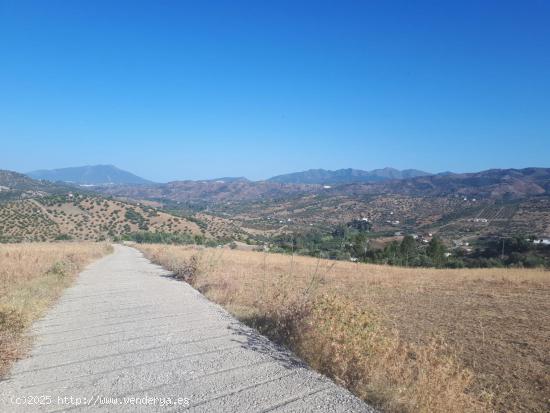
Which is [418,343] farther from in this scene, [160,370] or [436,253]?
[436,253]

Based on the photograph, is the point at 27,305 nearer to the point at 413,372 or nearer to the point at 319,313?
the point at 319,313

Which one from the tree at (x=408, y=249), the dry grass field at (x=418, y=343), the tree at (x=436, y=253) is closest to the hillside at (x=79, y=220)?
the tree at (x=408, y=249)

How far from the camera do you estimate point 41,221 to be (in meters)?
65.2

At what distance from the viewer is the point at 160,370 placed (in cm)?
479

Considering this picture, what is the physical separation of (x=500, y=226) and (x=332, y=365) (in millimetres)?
88357

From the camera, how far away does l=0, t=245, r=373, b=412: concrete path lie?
3.99m

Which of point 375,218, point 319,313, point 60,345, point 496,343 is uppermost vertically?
point 319,313

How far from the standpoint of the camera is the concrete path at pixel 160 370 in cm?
399

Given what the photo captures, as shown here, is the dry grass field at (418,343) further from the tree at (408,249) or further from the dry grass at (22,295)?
the tree at (408,249)

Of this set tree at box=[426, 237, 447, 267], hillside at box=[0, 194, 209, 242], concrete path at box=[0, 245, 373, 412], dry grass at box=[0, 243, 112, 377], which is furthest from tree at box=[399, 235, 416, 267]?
concrete path at box=[0, 245, 373, 412]

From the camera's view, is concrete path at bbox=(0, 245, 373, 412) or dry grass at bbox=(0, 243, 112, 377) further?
dry grass at bbox=(0, 243, 112, 377)

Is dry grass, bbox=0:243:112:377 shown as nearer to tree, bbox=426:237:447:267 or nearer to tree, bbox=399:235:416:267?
tree, bbox=426:237:447:267

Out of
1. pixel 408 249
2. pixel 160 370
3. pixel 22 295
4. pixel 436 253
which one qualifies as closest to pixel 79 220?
pixel 408 249

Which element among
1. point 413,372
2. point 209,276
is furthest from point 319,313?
point 209,276
